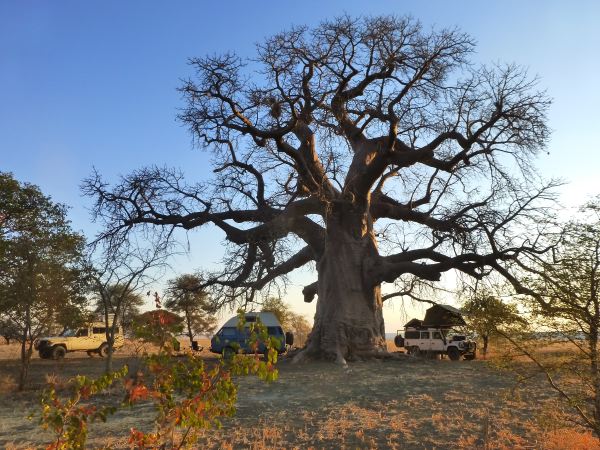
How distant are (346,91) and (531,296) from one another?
39.6ft

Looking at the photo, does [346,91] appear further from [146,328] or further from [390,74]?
[146,328]

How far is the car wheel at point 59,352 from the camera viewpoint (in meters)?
24.4

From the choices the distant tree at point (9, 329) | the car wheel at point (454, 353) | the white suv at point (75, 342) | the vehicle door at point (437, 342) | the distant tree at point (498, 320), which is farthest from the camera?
the white suv at point (75, 342)

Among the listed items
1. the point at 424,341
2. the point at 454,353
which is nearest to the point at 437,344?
the point at 424,341

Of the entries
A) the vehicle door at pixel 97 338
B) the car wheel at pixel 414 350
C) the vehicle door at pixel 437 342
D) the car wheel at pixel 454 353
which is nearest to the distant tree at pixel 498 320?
the car wheel at pixel 454 353

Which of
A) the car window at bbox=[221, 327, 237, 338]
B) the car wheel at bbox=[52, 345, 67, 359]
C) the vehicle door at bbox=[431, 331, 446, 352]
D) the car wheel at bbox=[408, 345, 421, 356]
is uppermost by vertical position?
the car window at bbox=[221, 327, 237, 338]

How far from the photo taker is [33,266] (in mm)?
13422

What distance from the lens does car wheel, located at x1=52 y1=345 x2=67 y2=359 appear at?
24.4m

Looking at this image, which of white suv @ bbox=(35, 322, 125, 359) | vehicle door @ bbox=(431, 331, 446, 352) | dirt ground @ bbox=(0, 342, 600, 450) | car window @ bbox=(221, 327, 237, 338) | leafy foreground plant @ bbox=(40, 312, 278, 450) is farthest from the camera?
white suv @ bbox=(35, 322, 125, 359)

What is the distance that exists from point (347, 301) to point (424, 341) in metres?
9.37

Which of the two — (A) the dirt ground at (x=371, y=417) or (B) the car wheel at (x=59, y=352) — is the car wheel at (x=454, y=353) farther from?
(B) the car wheel at (x=59, y=352)

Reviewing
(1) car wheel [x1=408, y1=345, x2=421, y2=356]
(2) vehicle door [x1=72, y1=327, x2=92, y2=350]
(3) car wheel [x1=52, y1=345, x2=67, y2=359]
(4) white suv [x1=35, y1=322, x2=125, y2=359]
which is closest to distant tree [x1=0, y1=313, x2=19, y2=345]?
(4) white suv [x1=35, y1=322, x2=125, y2=359]

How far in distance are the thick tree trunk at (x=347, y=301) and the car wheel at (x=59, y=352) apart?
13689 millimetres

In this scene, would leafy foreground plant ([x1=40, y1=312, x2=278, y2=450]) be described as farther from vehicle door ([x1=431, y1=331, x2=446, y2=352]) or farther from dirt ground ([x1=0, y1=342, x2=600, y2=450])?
vehicle door ([x1=431, y1=331, x2=446, y2=352])
